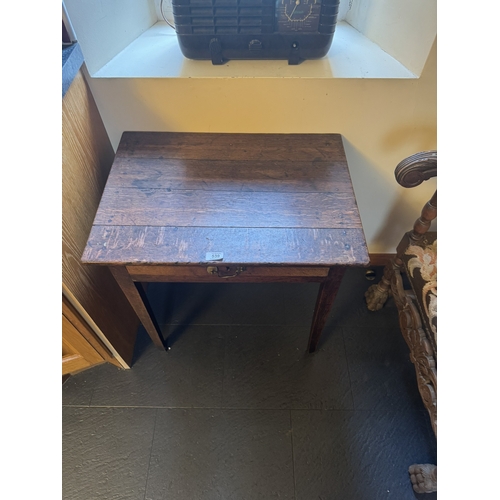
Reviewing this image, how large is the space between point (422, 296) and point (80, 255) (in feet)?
3.05

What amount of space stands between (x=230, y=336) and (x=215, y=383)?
0.58ft

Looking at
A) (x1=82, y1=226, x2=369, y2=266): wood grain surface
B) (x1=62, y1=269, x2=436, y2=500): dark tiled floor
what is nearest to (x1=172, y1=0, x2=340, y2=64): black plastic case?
(x1=82, y1=226, x2=369, y2=266): wood grain surface

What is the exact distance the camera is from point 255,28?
85 centimetres

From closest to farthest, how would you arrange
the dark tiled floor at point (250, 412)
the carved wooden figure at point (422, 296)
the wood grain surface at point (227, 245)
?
the wood grain surface at point (227, 245)
the carved wooden figure at point (422, 296)
the dark tiled floor at point (250, 412)

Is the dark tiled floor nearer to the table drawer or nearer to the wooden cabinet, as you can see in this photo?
the wooden cabinet

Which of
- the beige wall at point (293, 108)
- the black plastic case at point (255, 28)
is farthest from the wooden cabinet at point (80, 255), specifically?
the black plastic case at point (255, 28)

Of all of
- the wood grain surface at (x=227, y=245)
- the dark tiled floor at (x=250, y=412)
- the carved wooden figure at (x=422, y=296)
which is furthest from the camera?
the dark tiled floor at (x=250, y=412)

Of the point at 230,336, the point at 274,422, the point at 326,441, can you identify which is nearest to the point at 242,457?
the point at 274,422

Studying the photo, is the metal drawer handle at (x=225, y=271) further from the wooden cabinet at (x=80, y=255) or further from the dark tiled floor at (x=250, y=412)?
the dark tiled floor at (x=250, y=412)

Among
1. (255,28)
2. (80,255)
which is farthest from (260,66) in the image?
(80,255)

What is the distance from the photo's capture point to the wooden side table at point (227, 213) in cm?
72

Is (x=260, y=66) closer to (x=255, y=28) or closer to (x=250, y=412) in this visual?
(x=255, y=28)

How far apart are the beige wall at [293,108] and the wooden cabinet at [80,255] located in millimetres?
82

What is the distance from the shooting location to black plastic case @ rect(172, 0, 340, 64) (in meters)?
0.82
